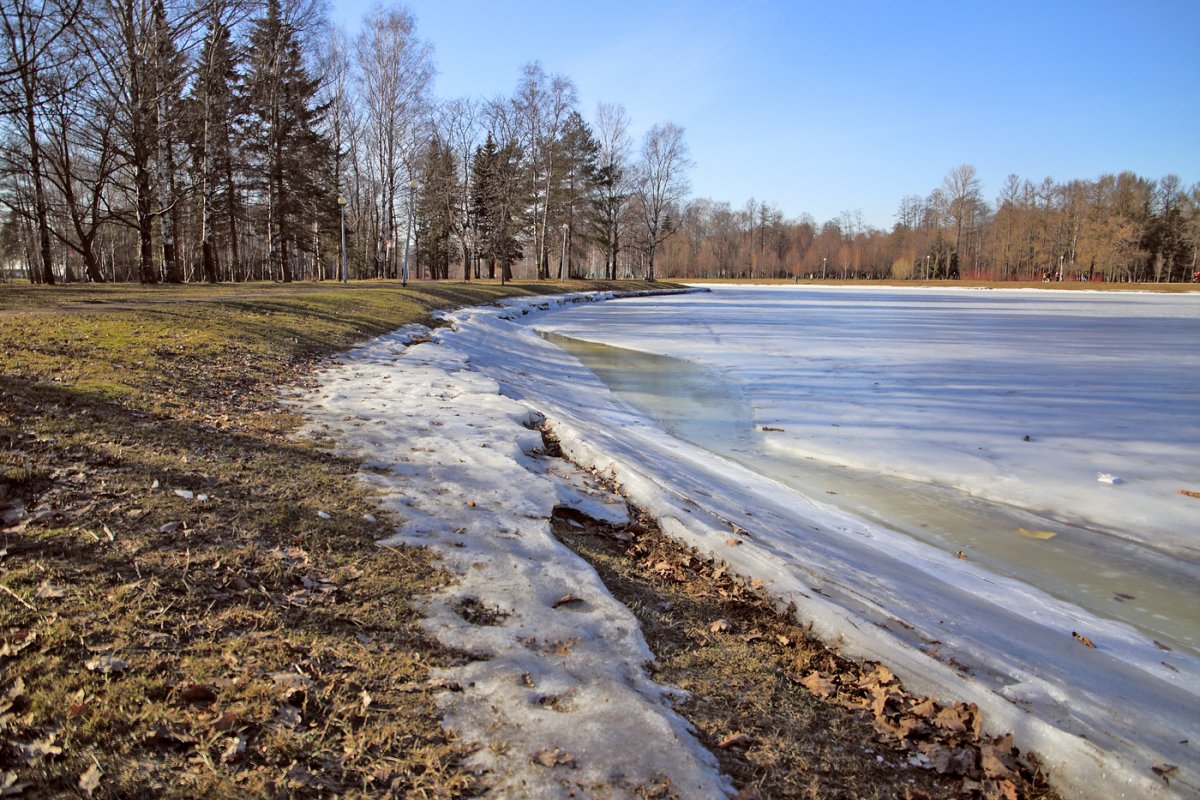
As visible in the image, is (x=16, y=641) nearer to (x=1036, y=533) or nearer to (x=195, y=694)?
(x=195, y=694)

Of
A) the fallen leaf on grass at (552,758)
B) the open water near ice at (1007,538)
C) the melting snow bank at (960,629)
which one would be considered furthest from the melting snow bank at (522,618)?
the open water near ice at (1007,538)

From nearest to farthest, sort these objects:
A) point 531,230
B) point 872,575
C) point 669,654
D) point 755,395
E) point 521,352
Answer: point 669,654, point 872,575, point 755,395, point 521,352, point 531,230

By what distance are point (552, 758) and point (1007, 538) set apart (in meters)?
4.71

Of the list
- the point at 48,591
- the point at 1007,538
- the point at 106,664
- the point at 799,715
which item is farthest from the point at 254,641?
the point at 1007,538

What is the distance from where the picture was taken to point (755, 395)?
10898 mm

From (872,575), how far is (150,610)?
401cm

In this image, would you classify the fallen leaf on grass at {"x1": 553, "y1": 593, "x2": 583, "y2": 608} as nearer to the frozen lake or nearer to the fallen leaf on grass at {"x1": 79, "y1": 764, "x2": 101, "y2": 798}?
the fallen leaf on grass at {"x1": 79, "y1": 764, "x2": 101, "y2": 798}

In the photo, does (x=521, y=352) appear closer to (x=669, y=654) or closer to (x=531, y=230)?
(x=669, y=654)

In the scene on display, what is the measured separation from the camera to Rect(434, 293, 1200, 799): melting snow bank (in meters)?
2.48

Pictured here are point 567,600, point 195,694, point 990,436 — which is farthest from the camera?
point 990,436

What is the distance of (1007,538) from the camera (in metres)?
5.14

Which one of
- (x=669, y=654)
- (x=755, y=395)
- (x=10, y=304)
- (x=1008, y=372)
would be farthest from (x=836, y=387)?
(x=10, y=304)

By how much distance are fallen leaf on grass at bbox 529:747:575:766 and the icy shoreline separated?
0.02m

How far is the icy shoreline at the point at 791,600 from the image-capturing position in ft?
7.88
